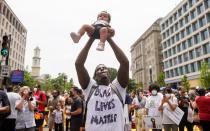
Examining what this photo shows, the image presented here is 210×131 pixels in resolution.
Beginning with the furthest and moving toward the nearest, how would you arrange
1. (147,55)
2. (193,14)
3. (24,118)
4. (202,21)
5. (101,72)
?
(147,55) → (193,14) → (202,21) → (24,118) → (101,72)

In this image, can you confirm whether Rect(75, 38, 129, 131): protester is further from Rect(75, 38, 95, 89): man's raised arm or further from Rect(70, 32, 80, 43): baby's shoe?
Rect(70, 32, 80, 43): baby's shoe

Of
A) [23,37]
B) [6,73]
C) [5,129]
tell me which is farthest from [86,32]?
[23,37]

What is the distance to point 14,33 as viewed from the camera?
6400cm

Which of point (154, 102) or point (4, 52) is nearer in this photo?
point (154, 102)

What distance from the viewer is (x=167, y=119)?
23.9ft

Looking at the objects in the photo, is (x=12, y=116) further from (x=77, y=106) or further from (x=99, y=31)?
(x=99, y=31)

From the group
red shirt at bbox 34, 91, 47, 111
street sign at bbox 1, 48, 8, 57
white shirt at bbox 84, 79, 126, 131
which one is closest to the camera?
white shirt at bbox 84, 79, 126, 131

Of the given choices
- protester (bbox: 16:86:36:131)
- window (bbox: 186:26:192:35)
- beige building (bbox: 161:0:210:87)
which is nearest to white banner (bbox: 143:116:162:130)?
protester (bbox: 16:86:36:131)

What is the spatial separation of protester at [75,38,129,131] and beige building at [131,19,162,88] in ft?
219

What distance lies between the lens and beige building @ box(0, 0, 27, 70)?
55.3 metres

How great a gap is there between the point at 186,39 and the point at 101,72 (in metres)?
55.9

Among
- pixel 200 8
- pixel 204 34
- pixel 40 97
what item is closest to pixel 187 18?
pixel 200 8

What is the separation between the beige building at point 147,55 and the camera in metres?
75.6

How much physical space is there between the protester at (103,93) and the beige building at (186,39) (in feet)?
153
